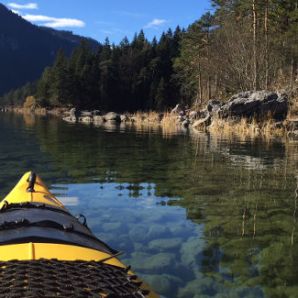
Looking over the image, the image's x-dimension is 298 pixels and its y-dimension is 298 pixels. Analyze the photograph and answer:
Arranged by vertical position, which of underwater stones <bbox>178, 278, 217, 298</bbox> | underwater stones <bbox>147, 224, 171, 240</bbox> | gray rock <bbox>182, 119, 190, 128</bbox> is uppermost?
gray rock <bbox>182, 119, 190, 128</bbox>

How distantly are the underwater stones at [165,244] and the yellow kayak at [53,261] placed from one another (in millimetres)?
1262

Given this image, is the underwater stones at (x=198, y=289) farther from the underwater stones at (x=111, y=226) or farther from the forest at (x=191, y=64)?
the forest at (x=191, y=64)

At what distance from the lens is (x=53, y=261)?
8.28 ft

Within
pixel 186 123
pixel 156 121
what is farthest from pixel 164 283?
pixel 156 121

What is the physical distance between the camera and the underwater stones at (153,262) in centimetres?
468

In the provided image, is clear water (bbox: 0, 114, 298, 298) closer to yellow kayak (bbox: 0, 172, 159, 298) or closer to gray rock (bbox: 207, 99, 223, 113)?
yellow kayak (bbox: 0, 172, 159, 298)

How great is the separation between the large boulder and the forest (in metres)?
2.62

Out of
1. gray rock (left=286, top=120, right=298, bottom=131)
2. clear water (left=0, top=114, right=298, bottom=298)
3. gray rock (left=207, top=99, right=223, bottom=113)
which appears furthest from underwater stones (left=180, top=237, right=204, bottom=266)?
gray rock (left=207, top=99, right=223, bottom=113)

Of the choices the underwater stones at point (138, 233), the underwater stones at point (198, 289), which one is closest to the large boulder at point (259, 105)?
the underwater stones at point (138, 233)

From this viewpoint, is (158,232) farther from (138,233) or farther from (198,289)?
(198,289)

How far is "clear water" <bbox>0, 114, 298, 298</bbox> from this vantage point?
4523 millimetres

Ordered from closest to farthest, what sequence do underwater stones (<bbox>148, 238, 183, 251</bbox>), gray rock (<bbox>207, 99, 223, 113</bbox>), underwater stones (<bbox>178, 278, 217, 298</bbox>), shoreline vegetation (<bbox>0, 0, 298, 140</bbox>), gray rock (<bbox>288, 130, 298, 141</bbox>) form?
underwater stones (<bbox>178, 278, 217, 298</bbox>), underwater stones (<bbox>148, 238, 183, 251</bbox>), gray rock (<bbox>288, 130, 298, 141</bbox>), shoreline vegetation (<bbox>0, 0, 298, 140</bbox>), gray rock (<bbox>207, 99, 223, 113</bbox>)

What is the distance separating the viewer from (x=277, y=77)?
29500 mm

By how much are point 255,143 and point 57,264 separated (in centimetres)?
1530
